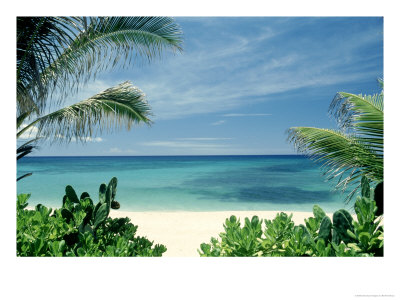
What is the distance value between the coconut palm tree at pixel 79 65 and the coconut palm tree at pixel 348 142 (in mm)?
1586

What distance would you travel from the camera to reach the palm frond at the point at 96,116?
2.91m

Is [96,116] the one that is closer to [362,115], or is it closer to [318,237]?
[318,237]

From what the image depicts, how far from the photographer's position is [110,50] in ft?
9.37

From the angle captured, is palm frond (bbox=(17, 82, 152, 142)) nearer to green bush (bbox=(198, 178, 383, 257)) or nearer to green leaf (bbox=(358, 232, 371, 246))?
green bush (bbox=(198, 178, 383, 257))

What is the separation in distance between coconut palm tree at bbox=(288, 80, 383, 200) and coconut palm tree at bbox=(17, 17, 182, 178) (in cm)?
159

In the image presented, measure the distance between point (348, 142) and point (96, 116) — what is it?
8.30ft

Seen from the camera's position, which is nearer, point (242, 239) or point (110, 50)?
point (242, 239)

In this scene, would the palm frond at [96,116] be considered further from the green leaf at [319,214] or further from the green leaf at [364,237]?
the green leaf at [364,237]
